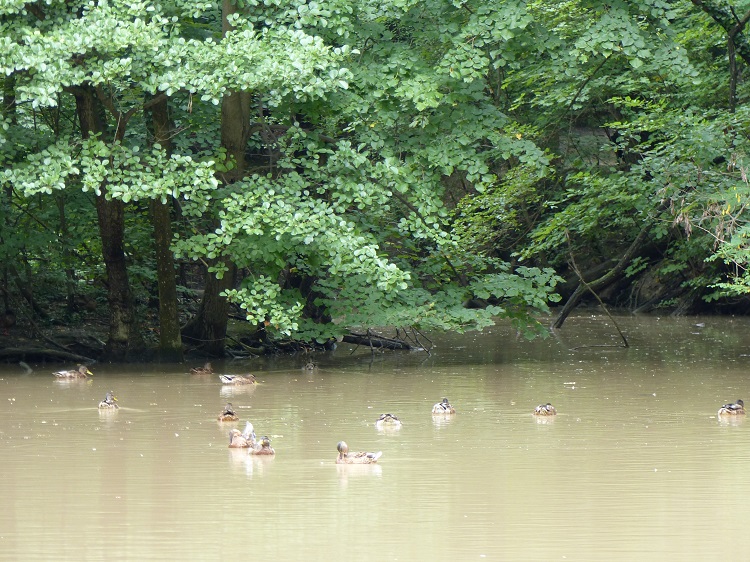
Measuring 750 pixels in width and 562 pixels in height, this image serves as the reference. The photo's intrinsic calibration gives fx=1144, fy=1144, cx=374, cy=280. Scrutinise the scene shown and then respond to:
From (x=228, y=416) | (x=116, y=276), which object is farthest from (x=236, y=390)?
(x=116, y=276)

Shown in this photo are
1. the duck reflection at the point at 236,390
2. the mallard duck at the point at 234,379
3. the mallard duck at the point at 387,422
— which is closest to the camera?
the mallard duck at the point at 387,422

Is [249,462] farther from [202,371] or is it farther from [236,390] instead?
[202,371]

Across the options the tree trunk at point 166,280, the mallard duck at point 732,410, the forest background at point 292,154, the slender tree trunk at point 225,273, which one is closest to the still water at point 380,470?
the mallard duck at point 732,410

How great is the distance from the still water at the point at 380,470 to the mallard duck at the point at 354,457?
0.35 ft

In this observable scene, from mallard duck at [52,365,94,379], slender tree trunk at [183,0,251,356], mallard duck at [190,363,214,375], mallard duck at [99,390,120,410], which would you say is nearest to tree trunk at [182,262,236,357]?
slender tree trunk at [183,0,251,356]

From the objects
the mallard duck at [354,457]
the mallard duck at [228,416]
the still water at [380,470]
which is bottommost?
the still water at [380,470]

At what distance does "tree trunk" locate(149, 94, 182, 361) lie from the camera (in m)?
18.4

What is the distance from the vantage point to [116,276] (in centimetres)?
1861

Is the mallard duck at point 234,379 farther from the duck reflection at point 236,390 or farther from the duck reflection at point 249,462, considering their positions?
the duck reflection at point 249,462

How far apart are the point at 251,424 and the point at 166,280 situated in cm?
799

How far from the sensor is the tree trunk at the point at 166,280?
1836 centimetres

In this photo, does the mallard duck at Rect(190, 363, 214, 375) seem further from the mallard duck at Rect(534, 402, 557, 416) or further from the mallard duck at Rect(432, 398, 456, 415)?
the mallard duck at Rect(534, 402, 557, 416)

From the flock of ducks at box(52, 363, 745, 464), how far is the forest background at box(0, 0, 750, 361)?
1248 millimetres

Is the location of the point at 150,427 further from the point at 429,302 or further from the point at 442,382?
the point at 429,302
